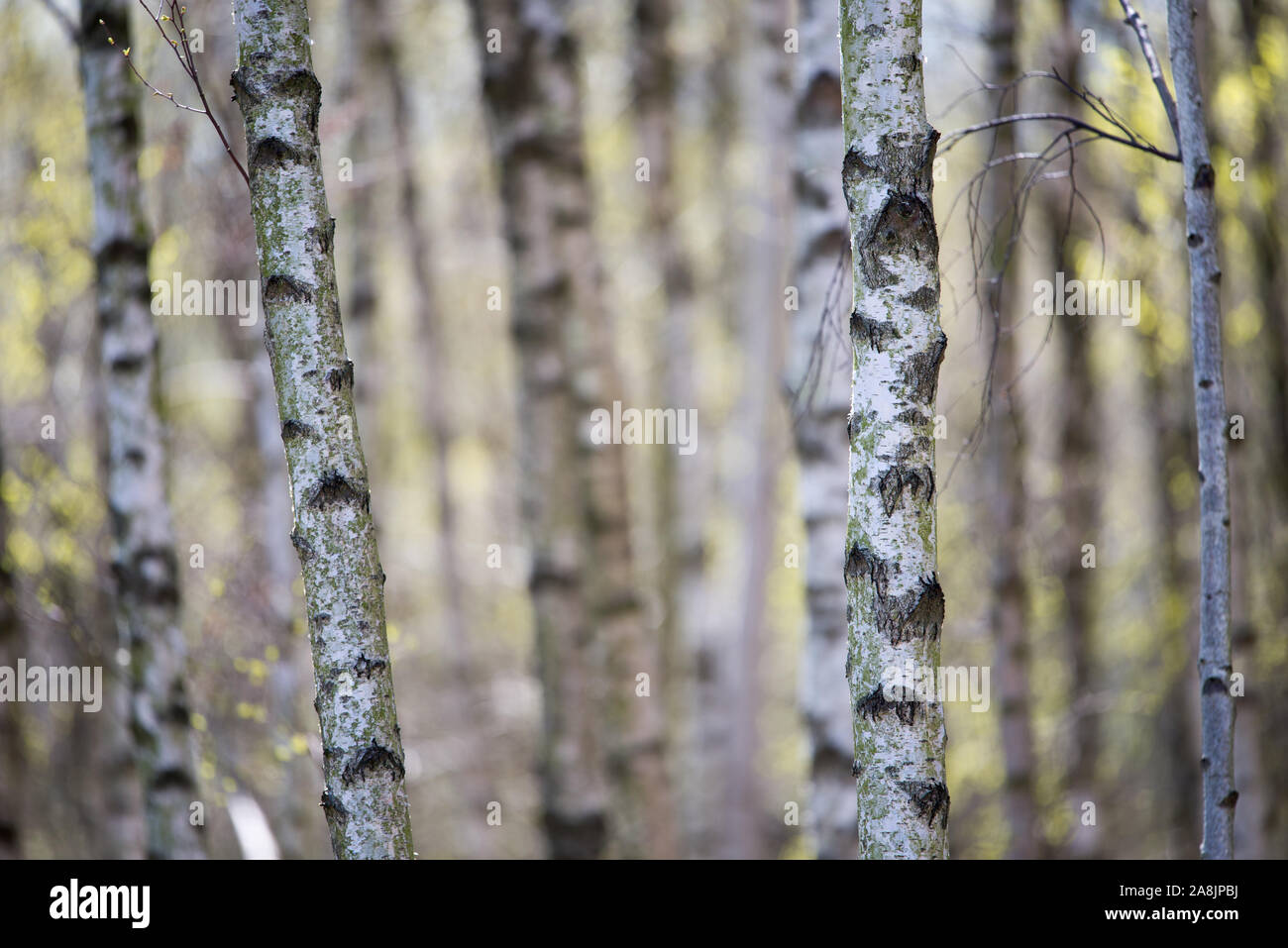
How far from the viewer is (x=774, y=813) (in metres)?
10.2

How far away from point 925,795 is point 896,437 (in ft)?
2.68

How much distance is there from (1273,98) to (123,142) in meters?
5.90

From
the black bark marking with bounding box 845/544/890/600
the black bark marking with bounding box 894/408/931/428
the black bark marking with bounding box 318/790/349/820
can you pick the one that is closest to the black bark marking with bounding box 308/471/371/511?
the black bark marking with bounding box 318/790/349/820

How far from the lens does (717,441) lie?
1272cm

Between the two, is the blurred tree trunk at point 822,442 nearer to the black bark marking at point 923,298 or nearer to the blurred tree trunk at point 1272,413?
the black bark marking at point 923,298

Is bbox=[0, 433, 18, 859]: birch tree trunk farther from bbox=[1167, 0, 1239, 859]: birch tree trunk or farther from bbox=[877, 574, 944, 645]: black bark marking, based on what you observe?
bbox=[1167, 0, 1239, 859]: birch tree trunk

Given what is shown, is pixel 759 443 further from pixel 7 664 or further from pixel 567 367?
pixel 7 664

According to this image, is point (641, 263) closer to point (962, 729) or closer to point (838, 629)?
point (962, 729)

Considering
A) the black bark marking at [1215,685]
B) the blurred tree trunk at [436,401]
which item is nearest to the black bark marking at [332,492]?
the black bark marking at [1215,685]

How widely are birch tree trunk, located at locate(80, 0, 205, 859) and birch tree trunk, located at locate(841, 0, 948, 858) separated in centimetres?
270

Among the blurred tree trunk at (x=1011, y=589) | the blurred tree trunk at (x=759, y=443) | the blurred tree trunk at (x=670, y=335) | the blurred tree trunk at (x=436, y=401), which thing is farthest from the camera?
the blurred tree trunk at (x=436, y=401)

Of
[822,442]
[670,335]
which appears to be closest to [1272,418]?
[822,442]

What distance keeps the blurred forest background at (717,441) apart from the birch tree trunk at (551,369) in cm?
26

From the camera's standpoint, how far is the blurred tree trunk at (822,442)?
13.2 feet
